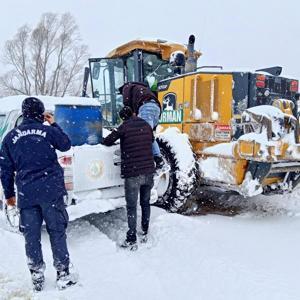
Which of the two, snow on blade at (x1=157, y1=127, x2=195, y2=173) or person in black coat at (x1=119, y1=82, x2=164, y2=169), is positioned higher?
person in black coat at (x1=119, y1=82, x2=164, y2=169)

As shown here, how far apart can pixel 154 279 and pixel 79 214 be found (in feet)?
4.20

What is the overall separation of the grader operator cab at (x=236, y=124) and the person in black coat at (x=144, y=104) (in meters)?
0.66

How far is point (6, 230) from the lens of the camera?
496 centimetres

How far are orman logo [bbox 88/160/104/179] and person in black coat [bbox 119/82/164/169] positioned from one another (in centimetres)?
82

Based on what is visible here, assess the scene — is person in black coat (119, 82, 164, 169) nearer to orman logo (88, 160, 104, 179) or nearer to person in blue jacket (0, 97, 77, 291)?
orman logo (88, 160, 104, 179)

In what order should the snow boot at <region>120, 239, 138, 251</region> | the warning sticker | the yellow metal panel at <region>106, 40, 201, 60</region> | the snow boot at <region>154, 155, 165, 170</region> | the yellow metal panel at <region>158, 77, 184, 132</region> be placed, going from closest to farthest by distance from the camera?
the snow boot at <region>120, 239, 138, 251</region> < the snow boot at <region>154, 155, 165, 170</region> < the warning sticker < the yellow metal panel at <region>158, 77, 184, 132</region> < the yellow metal panel at <region>106, 40, 201, 60</region>

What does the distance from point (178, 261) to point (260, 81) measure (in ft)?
9.98

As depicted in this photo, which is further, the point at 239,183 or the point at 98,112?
the point at 239,183

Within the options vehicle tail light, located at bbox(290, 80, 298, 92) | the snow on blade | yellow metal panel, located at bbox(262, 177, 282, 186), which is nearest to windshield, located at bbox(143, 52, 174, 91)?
the snow on blade

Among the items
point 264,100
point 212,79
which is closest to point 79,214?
point 212,79

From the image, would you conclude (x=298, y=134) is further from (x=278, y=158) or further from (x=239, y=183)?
(x=239, y=183)

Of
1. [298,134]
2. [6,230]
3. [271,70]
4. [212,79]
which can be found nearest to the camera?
[6,230]

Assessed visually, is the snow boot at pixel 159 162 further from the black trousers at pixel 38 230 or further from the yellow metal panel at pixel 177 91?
the black trousers at pixel 38 230

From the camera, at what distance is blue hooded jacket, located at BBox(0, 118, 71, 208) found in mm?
3406
